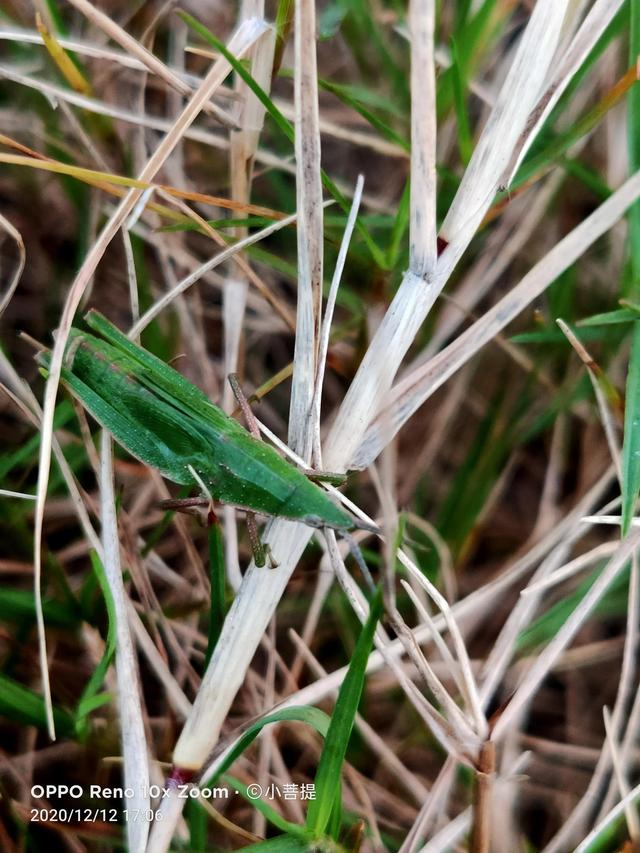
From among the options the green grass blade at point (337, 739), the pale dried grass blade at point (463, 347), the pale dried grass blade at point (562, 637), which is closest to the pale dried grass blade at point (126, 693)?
the green grass blade at point (337, 739)

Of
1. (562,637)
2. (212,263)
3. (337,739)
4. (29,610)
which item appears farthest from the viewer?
(29,610)

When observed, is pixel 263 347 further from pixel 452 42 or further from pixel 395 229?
pixel 452 42

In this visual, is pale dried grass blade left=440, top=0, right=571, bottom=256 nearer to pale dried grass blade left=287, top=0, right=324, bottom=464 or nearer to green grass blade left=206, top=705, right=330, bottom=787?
pale dried grass blade left=287, top=0, right=324, bottom=464

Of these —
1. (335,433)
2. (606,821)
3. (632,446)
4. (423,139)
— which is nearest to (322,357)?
(335,433)

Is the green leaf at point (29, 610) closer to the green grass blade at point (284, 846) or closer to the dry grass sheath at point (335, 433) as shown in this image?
the dry grass sheath at point (335, 433)

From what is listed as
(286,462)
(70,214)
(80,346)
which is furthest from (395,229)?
(70,214)

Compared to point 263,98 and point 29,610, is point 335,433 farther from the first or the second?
point 29,610
